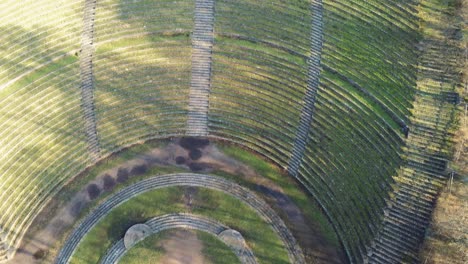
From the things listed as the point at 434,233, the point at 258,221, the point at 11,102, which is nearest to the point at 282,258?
the point at 258,221

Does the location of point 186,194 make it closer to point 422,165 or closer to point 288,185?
point 288,185

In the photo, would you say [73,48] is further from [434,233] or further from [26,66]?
[434,233]

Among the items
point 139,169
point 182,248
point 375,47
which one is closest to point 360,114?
point 375,47

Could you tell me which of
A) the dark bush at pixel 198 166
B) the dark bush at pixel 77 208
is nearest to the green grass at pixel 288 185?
the dark bush at pixel 198 166

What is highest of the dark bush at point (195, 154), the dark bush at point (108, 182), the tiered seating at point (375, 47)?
the tiered seating at point (375, 47)

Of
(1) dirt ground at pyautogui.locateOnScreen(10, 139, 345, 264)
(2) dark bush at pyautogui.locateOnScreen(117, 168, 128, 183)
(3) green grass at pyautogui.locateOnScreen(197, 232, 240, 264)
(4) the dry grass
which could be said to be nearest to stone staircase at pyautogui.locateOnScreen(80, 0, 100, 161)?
(2) dark bush at pyautogui.locateOnScreen(117, 168, 128, 183)

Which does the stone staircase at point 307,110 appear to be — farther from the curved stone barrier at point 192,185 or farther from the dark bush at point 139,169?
the dark bush at point 139,169
